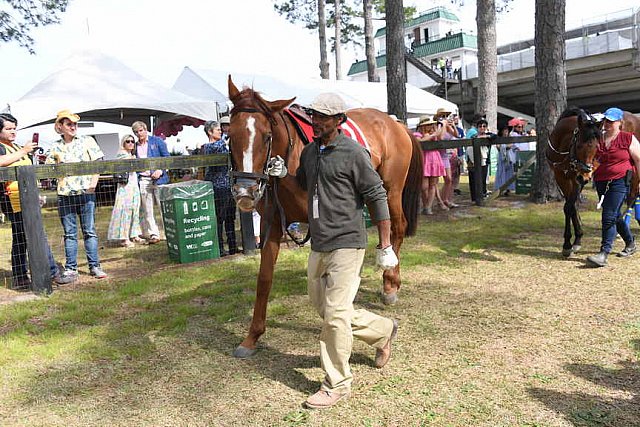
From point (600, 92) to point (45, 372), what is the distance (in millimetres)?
34451

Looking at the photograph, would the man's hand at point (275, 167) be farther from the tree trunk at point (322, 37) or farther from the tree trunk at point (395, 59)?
the tree trunk at point (322, 37)

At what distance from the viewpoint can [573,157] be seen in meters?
6.46

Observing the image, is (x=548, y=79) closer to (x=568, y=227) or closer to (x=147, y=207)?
(x=568, y=227)

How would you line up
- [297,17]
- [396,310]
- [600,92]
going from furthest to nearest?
[600,92], [297,17], [396,310]

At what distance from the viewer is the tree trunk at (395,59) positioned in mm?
12617

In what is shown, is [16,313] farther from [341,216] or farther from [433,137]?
[433,137]

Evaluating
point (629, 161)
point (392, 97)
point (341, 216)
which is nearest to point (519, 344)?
point (341, 216)

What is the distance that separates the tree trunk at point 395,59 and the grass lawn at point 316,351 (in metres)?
6.64

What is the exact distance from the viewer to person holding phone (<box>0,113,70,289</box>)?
19.2 feet

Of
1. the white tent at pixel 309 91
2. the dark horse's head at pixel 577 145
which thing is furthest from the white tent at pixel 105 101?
the dark horse's head at pixel 577 145

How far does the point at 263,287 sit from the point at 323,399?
1130mm

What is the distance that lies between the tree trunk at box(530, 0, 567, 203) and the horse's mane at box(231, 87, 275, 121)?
8373 millimetres

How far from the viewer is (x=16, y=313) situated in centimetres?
521

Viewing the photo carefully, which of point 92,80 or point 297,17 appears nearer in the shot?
point 92,80
